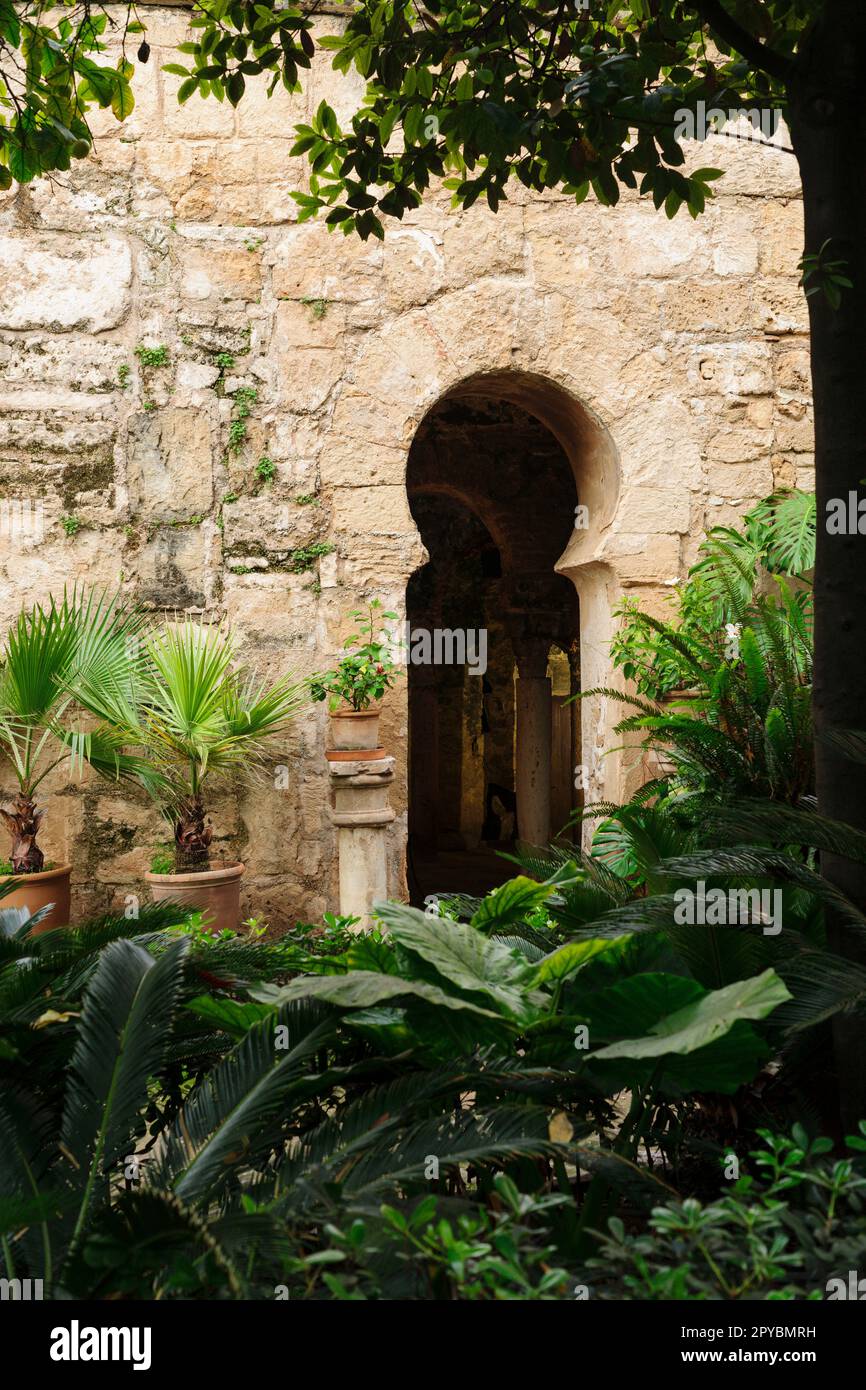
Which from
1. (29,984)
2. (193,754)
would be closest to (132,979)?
(29,984)

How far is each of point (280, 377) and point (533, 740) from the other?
6.26 m

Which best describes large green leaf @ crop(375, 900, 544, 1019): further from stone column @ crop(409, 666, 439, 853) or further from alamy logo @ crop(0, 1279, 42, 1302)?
stone column @ crop(409, 666, 439, 853)

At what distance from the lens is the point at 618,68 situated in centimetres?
213

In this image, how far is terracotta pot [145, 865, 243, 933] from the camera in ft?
13.7

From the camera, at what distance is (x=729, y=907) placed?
1.82 meters

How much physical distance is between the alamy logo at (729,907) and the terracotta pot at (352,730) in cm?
263

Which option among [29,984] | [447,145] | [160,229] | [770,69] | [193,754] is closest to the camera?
[29,984]

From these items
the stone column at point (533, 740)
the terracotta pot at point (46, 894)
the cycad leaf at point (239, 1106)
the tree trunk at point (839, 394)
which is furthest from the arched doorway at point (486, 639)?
the cycad leaf at point (239, 1106)

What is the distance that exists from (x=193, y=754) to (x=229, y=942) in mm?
2233

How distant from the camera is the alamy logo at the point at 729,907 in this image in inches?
69.9

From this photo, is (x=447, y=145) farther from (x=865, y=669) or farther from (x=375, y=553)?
(x=375, y=553)

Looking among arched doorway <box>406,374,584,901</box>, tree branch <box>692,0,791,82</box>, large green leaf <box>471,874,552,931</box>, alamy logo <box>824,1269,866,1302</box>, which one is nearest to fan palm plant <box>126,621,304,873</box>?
large green leaf <box>471,874,552,931</box>
